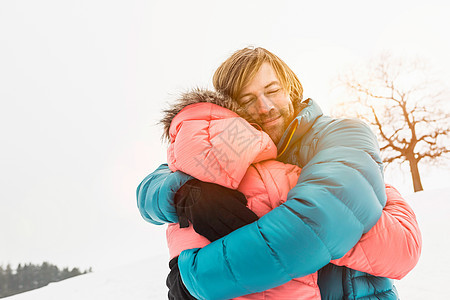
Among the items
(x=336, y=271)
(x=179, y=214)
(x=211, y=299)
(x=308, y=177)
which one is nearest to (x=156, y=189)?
(x=179, y=214)

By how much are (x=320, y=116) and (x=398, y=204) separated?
0.51m

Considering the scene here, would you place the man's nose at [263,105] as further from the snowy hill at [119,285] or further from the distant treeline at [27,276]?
the distant treeline at [27,276]

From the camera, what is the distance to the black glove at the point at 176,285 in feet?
4.08

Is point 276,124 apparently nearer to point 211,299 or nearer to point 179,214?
point 179,214

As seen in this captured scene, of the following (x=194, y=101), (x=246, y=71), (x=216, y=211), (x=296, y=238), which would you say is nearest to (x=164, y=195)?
(x=216, y=211)

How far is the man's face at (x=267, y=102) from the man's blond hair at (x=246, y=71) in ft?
0.11

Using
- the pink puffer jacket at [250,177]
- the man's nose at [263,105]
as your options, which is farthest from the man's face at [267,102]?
the pink puffer jacket at [250,177]

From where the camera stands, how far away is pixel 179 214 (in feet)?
4.13

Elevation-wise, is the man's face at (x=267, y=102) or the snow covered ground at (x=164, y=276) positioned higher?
the man's face at (x=267, y=102)

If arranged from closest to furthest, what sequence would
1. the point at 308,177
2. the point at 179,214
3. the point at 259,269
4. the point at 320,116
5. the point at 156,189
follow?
the point at 259,269
the point at 308,177
the point at 179,214
the point at 156,189
the point at 320,116

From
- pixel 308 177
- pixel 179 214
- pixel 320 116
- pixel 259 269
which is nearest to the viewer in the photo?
pixel 259 269

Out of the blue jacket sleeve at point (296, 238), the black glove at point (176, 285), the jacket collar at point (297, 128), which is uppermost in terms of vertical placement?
the jacket collar at point (297, 128)

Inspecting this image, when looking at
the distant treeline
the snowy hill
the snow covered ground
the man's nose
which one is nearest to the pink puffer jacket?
the man's nose

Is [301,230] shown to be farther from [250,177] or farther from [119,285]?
[119,285]
